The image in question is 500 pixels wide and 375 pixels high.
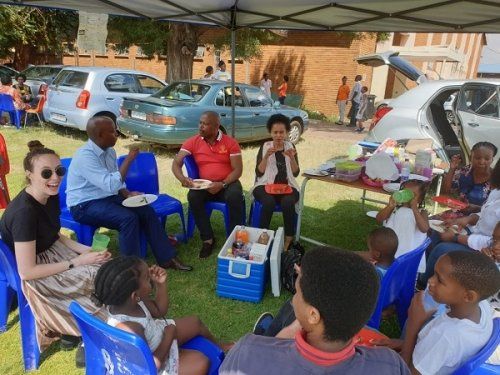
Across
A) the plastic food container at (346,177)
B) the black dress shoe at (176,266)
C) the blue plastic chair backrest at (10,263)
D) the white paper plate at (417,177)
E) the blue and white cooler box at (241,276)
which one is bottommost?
the black dress shoe at (176,266)

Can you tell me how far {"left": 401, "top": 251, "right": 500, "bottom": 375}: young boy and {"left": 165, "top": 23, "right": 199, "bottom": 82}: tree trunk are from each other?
9.76m

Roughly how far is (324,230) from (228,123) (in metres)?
3.66

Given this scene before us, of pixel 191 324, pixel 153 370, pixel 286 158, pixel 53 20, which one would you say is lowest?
pixel 191 324

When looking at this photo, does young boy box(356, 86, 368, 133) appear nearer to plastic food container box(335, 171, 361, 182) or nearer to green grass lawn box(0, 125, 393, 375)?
green grass lawn box(0, 125, 393, 375)

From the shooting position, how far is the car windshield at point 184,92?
7270 mm

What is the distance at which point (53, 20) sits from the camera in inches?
555

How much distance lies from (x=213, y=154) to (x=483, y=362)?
3.07m

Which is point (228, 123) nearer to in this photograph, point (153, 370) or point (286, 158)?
point (286, 158)

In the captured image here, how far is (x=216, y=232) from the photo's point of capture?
441 cm

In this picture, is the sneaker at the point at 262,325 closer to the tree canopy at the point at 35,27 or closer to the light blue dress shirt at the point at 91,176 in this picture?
the light blue dress shirt at the point at 91,176

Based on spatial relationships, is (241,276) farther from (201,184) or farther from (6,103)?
(6,103)

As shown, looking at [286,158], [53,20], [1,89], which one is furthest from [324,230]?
[53,20]

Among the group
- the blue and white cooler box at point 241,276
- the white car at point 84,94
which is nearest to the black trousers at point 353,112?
the white car at point 84,94

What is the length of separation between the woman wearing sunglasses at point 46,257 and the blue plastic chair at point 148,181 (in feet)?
4.53
